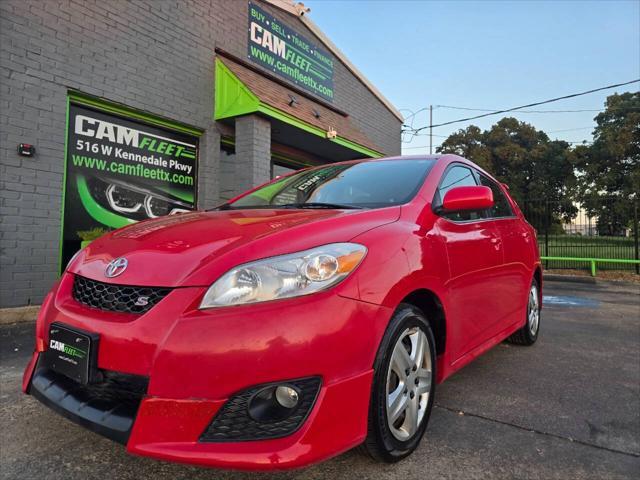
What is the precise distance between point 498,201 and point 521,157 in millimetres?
32570

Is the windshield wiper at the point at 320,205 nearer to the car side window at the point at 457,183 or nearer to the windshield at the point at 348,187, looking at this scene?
the windshield at the point at 348,187

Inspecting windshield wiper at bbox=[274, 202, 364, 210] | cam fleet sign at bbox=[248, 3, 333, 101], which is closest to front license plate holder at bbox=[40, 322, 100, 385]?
windshield wiper at bbox=[274, 202, 364, 210]

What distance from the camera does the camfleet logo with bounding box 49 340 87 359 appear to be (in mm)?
1674

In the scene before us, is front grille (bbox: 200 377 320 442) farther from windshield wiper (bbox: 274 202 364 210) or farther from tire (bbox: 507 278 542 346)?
tire (bbox: 507 278 542 346)

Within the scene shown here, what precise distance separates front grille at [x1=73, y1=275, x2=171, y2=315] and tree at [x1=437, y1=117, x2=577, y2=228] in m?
31.8

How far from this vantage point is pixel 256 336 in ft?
4.92

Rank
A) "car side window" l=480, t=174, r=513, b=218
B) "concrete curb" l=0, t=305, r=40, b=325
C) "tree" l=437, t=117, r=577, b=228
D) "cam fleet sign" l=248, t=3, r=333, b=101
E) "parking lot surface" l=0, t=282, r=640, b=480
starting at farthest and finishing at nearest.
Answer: "tree" l=437, t=117, r=577, b=228 < "cam fleet sign" l=248, t=3, r=333, b=101 < "concrete curb" l=0, t=305, r=40, b=325 < "car side window" l=480, t=174, r=513, b=218 < "parking lot surface" l=0, t=282, r=640, b=480

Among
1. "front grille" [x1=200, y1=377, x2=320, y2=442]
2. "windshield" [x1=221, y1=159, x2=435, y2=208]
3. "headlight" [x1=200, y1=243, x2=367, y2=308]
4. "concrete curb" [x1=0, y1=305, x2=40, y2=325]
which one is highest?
"windshield" [x1=221, y1=159, x2=435, y2=208]

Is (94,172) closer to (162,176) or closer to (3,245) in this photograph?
(162,176)

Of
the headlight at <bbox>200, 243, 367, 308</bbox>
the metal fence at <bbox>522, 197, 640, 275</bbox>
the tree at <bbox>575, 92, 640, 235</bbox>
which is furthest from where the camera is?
the tree at <bbox>575, 92, 640, 235</bbox>

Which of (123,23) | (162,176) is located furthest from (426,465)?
(123,23)

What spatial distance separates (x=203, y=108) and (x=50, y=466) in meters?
6.10

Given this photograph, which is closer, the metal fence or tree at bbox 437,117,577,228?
the metal fence

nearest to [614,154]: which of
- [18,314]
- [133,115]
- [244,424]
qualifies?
[133,115]
